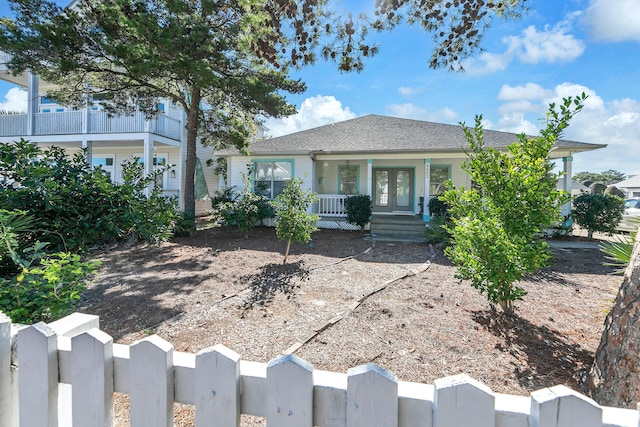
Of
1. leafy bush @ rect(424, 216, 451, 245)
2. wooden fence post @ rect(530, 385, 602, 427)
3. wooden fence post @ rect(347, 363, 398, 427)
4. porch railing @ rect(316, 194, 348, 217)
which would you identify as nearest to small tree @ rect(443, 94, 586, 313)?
wooden fence post @ rect(530, 385, 602, 427)

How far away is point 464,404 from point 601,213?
45.0 ft

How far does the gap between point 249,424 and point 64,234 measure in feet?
7.85

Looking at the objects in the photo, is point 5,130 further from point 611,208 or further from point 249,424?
point 611,208

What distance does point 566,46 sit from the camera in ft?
19.5

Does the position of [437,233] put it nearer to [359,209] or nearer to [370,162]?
[359,209]

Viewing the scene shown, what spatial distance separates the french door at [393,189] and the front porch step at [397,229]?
96.2 inches

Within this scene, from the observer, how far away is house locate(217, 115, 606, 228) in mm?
12547

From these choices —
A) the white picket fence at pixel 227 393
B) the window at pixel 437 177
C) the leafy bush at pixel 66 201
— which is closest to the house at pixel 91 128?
the leafy bush at pixel 66 201

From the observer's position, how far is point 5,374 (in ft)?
3.82

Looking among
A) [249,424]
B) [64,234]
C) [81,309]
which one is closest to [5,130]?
[81,309]

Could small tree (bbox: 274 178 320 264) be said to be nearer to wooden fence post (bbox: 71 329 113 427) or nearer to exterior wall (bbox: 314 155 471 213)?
wooden fence post (bbox: 71 329 113 427)

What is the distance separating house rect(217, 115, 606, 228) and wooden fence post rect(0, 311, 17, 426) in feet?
38.8

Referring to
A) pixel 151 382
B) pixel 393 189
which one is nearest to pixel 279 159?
pixel 393 189

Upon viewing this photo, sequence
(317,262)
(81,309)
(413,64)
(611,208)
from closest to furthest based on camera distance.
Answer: (81,309)
(413,64)
(317,262)
(611,208)
